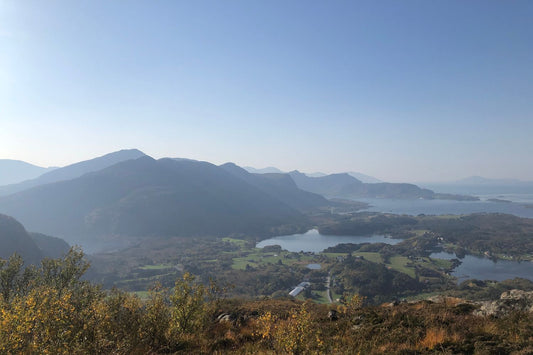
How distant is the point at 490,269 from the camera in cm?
14438

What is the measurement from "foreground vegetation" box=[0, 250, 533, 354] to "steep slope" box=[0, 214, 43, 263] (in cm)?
16664

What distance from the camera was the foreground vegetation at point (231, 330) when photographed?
10242 millimetres

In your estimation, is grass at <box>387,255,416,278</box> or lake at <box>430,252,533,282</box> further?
grass at <box>387,255,416,278</box>

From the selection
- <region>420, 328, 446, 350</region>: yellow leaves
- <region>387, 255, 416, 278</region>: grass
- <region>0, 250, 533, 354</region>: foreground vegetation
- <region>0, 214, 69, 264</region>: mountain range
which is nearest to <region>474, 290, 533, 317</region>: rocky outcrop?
<region>0, 250, 533, 354</region>: foreground vegetation

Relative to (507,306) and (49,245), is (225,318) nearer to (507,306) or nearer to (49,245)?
(507,306)

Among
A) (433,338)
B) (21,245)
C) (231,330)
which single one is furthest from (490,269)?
(21,245)

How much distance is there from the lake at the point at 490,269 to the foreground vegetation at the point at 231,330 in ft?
458

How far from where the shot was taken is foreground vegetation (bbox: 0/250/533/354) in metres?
10.2

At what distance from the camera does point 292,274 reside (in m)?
138

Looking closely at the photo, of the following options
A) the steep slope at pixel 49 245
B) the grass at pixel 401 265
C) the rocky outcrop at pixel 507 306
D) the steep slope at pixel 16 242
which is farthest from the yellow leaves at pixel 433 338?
the steep slope at pixel 49 245

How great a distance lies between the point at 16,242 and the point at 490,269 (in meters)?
270

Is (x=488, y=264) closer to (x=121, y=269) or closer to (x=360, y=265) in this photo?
(x=360, y=265)

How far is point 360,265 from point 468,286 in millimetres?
49295

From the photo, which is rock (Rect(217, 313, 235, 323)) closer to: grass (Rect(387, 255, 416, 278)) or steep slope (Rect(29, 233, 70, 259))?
grass (Rect(387, 255, 416, 278))
